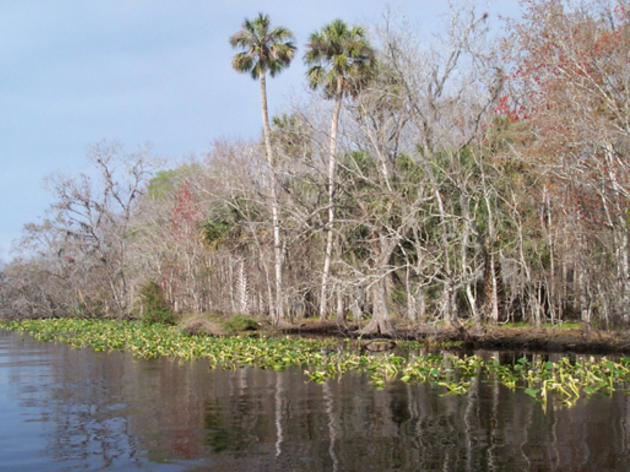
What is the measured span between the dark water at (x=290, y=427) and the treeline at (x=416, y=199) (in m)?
7.54

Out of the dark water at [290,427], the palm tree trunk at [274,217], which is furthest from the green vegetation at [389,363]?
the palm tree trunk at [274,217]

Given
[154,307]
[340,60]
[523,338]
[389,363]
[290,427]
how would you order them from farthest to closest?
[154,307]
[340,60]
[523,338]
[389,363]
[290,427]

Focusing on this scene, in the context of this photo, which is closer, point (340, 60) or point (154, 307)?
point (340, 60)

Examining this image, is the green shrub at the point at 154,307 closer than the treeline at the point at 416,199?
No

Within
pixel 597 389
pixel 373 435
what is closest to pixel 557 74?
pixel 597 389

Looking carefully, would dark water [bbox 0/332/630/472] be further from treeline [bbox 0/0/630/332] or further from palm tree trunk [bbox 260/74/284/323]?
palm tree trunk [bbox 260/74/284/323]

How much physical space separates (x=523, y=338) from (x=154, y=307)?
715 inches

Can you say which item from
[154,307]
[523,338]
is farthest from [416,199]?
[154,307]

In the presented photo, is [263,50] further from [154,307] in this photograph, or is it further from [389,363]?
[389,363]

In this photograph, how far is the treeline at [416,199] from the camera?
18.6 metres

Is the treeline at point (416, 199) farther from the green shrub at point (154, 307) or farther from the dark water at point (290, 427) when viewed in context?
the dark water at point (290, 427)

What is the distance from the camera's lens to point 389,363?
15.0 m

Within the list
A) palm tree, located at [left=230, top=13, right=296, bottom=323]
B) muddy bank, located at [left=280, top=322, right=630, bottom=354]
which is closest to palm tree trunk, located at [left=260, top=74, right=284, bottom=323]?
palm tree, located at [left=230, top=13, right=296, bottom=323]

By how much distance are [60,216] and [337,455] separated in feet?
119
